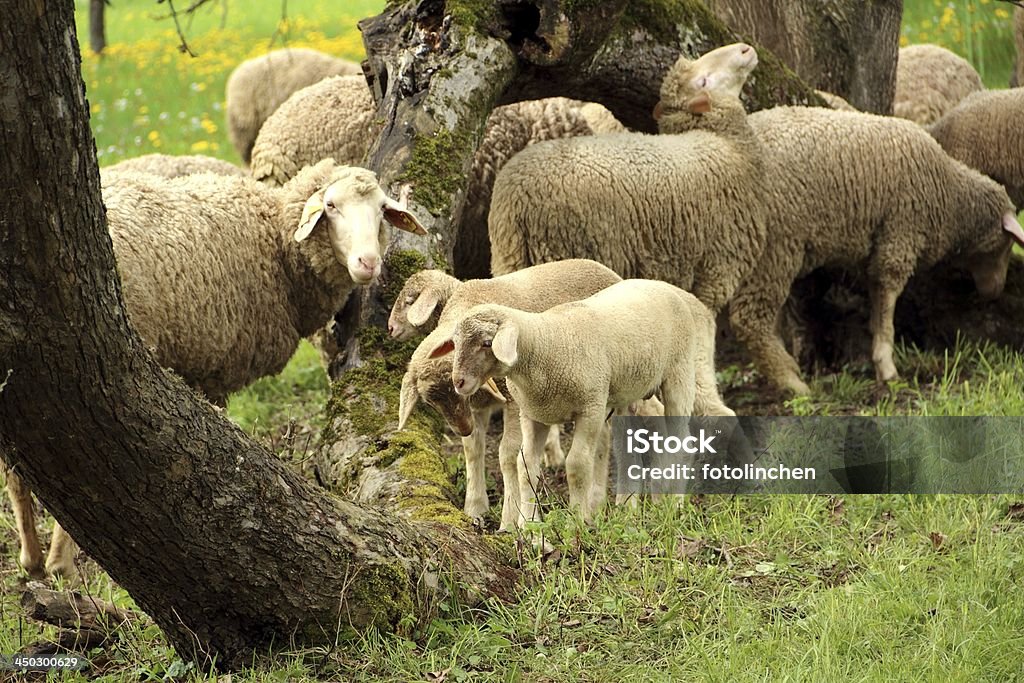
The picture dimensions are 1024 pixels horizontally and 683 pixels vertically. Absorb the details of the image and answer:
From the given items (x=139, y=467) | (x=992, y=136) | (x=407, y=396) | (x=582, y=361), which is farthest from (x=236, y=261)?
(x=992, y=136)

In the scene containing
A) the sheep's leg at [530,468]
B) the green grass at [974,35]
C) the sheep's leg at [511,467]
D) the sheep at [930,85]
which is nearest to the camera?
the sheep's leg at [530,468]

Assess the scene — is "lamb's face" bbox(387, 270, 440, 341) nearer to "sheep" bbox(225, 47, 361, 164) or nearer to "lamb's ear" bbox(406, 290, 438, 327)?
"lamb's ear" bbox(406, 290, 438, 327)

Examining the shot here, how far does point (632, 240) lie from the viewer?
6031 millimetres

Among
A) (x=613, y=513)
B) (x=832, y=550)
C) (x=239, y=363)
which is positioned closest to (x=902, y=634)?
(x=832, y=550)

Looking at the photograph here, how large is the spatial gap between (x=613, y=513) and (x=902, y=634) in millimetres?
1182

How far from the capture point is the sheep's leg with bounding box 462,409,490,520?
466 cm

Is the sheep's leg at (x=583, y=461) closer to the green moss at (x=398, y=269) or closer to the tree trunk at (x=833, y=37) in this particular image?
the green moss at (x=398, y=269)

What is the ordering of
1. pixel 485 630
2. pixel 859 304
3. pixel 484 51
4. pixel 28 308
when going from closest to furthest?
pixel 28 308 → pixel 485 630 → pixel 484 51 → pixel 859 304

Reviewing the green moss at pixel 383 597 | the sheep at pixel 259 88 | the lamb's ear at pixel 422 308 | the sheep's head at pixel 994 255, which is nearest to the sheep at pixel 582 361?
the lamb's ear at pixel 422 308

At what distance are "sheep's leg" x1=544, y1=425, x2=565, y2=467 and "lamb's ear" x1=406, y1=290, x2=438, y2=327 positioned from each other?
1.14 metres

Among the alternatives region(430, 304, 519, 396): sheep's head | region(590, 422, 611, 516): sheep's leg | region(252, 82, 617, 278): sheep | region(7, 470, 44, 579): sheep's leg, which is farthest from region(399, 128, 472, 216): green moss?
region(7, 470, 44, 579): sheep's leg

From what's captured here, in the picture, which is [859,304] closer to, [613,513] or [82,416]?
[613,513]

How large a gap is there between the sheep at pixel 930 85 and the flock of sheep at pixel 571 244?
1.77m

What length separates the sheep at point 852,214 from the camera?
6.69 metres
